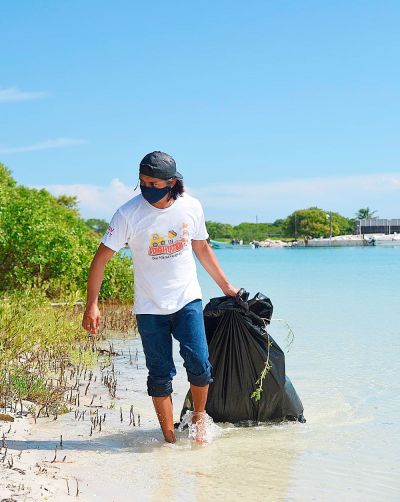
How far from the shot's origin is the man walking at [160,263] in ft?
15.6

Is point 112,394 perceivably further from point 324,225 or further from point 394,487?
point 324,225

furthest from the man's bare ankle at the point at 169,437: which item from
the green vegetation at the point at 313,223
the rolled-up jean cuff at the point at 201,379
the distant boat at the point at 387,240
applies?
the green vegetation at the point at 313,223

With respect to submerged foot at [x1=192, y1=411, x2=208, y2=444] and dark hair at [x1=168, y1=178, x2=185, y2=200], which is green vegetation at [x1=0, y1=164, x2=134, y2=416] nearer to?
submerged foot at [x1=192, y1=411, x2=208, y2=444]

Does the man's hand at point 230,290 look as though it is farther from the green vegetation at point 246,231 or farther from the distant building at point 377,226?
the green vegetation at point 246,231

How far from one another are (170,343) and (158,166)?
3.72 ft

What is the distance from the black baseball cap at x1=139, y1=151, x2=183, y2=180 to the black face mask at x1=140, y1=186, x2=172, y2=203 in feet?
0.25

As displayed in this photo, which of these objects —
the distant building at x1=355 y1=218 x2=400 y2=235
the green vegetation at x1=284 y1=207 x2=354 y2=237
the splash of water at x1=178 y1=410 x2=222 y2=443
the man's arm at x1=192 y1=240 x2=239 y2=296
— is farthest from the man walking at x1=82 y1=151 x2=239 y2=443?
the distant building at x1=355 y1=218 x2=400 y2=235

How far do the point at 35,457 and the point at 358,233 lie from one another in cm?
15273

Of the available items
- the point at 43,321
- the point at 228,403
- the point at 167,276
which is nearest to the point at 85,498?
the point at 167,276

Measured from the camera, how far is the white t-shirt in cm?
478

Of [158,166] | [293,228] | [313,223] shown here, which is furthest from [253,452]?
[293,228]

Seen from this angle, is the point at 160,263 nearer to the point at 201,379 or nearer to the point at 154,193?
the point at 154,193

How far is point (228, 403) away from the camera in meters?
5.58

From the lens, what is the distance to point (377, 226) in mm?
156625
